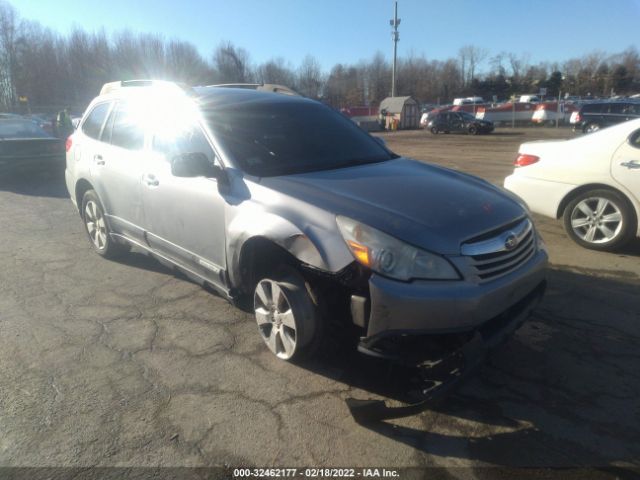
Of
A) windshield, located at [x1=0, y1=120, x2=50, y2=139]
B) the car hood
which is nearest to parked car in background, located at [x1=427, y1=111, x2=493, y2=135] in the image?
windshield, located at [x1=0, y1=120, x2=50, y2=139]

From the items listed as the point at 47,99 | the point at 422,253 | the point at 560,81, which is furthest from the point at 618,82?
the point at 422,253

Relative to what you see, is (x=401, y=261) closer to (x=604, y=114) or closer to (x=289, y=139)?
(x=289, y=139)

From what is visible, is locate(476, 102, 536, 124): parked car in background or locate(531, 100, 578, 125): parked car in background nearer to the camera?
locate(531, 100, 578, 125): parked car in background

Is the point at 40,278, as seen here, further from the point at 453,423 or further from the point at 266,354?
the point at 453,423

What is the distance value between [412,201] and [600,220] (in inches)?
138

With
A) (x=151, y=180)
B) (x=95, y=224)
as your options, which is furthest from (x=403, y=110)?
(x=151, y=180)

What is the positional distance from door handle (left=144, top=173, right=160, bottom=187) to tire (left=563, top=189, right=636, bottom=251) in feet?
14.9

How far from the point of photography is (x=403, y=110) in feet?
123

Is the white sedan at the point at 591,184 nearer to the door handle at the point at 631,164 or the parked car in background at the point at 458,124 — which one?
the door handle at the point at 631,164

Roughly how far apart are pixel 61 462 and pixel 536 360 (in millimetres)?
2910

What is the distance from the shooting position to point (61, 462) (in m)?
2.36

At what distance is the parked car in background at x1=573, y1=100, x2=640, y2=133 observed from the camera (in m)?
22.1

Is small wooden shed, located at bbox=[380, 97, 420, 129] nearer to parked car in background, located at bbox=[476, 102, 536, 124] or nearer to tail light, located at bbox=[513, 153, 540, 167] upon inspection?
parked car in background, located at bbox=[476, 102, 536, 124]

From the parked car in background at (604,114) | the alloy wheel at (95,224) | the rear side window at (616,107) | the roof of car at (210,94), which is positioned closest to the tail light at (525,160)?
the roof of car at (210,94)
